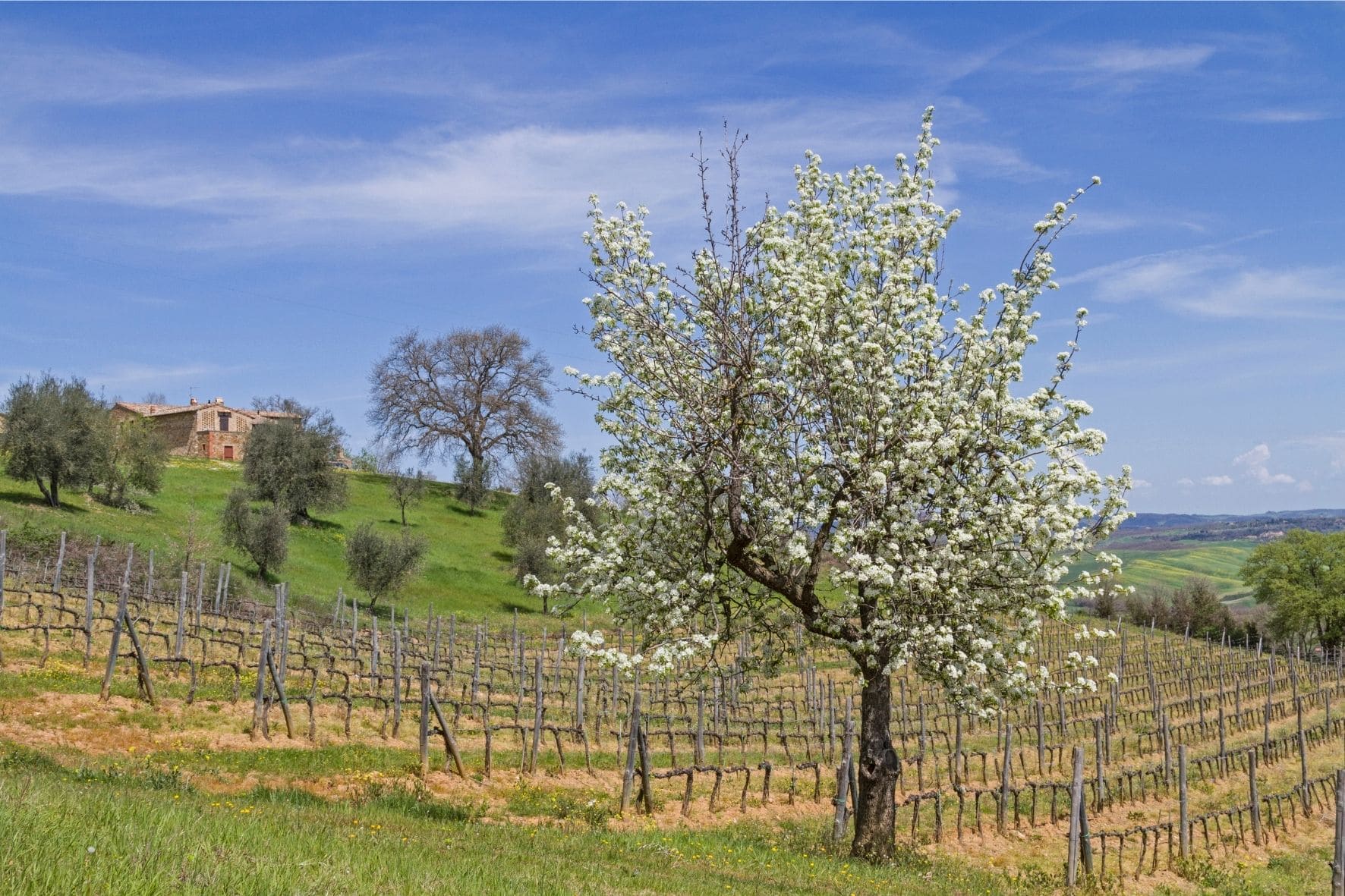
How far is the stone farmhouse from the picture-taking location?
106500 mm

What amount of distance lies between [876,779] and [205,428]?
102655mm

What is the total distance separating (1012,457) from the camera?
16.4m

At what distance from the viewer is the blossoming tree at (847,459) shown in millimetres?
16031

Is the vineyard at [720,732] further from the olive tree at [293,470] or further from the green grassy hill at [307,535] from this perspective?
the olive tree at [293,470]

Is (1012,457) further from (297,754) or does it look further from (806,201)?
(297,754)

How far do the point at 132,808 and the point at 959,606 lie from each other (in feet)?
36.8

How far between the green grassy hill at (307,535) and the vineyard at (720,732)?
5.63 metres

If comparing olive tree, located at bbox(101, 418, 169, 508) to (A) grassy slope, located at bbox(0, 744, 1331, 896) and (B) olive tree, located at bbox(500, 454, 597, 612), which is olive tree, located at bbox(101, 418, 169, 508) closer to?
(B) olive tree, located at bbox(500, 454, 597, 612)

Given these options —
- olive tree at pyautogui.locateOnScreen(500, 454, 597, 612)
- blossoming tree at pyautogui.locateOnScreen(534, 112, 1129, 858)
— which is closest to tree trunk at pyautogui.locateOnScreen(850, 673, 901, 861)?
blossoming tree at pyautogui.locateOnScreen(534, 112, 1129, 858)

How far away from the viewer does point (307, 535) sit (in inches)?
2889

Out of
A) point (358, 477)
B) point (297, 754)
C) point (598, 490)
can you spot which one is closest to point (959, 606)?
point (598, 490)

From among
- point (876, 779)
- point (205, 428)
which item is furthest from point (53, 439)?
point (876, 779)

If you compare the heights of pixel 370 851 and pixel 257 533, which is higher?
pixel 257 533

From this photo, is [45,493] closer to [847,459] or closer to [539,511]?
[539,511]
